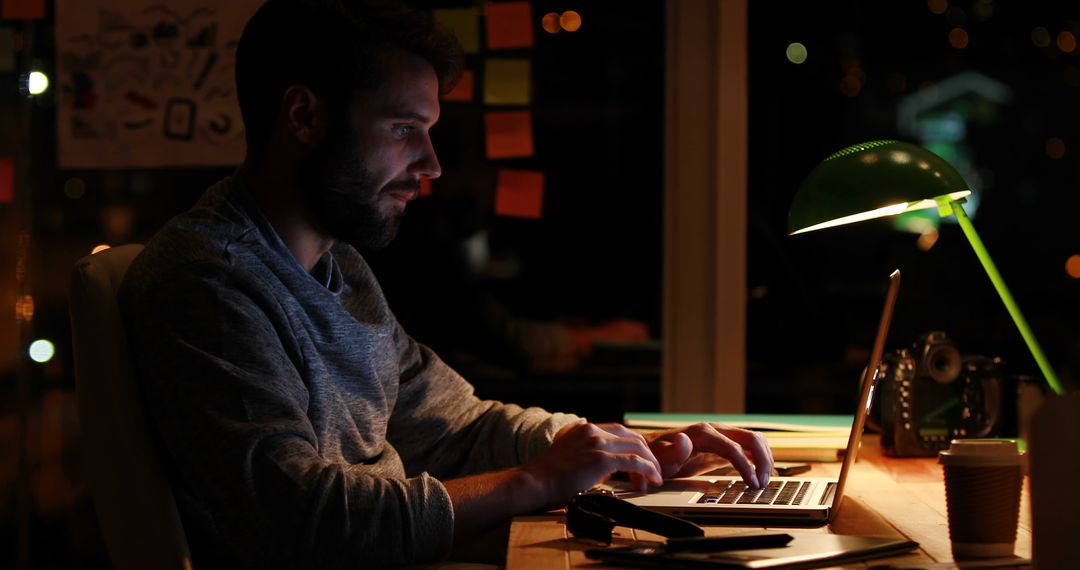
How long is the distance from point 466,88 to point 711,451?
1.46m

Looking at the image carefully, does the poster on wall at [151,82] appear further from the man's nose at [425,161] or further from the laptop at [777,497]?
the laptop at [777,497]

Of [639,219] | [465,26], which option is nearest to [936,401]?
[639,219]

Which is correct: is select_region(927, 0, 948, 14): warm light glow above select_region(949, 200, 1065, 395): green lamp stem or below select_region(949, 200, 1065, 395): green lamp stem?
above

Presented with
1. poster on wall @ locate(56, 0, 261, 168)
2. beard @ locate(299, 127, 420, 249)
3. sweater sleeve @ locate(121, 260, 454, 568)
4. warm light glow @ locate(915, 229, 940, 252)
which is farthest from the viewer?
warm light glow @ locate(915, 229, 940, 252)

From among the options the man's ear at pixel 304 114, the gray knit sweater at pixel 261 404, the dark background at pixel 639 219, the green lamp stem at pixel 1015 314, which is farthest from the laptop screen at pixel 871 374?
the dark background at pixel 639 219

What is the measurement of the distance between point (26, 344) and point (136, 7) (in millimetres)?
843

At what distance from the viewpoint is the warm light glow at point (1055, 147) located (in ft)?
9.27

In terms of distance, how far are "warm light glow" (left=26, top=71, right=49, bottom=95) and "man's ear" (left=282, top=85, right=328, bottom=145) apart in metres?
1.44

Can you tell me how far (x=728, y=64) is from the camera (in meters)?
2.70

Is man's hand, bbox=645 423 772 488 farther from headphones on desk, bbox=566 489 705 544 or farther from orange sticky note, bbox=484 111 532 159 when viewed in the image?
orange sticky note, bbox=484 111 532 159

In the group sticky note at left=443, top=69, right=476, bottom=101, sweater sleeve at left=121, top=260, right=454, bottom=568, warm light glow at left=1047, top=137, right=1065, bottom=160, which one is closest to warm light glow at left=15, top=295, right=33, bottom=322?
sticky note at left=443, top=69, right=476, bottom=101

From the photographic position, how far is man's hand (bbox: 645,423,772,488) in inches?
57.9

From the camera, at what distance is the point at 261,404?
127cm

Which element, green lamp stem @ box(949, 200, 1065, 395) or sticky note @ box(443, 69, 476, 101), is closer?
green lamp stem @ box(949, 200, 1065, 395)
